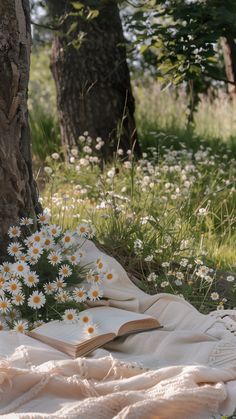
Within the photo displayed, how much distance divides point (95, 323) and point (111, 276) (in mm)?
341

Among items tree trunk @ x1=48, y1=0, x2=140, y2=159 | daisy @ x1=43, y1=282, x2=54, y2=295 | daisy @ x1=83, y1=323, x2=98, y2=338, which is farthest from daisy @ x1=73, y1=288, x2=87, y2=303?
tree trunk @ x1=48, y1=0, x2=140, y2=159

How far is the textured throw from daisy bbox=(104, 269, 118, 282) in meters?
0.37

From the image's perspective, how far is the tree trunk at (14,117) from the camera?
3922 mm

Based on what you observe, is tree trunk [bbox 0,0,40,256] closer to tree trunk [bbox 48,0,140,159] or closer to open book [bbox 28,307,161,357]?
open book [bbox 28,307,161,357]

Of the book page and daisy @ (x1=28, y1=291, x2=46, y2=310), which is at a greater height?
daisy @ (x1=28, y1=291, x2=46, y2=310)

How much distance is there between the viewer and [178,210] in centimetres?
486

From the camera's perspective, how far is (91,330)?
3516 millimetres

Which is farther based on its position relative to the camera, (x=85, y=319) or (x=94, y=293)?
(x=94, y=293)

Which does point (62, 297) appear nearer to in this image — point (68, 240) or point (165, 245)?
point (68, 240)

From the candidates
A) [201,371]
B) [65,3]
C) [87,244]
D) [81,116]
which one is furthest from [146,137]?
[201,371]

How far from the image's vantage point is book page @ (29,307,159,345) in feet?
11.6

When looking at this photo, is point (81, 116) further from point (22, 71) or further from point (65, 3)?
point (22, 71)

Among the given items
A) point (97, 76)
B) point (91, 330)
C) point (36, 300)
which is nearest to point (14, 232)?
point (36, 300)

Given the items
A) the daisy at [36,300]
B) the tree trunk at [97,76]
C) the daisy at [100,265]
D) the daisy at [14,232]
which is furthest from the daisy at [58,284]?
the tree trunk at [97,76]
